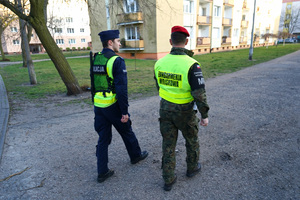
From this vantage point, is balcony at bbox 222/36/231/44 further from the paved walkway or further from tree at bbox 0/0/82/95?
tree at bbox 0/0/82/95

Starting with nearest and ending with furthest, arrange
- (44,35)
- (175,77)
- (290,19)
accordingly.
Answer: (175,77) → (44,35) → (290,19)

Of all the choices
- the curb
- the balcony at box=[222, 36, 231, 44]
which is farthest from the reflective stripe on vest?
the balcony at box=[222, 36, 231, 44]

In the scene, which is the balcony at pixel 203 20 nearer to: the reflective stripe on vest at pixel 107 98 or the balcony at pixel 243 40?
the balcony at pixel 243 40

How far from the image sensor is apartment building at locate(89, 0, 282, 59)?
21781mm

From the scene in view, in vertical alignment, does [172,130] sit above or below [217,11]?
below

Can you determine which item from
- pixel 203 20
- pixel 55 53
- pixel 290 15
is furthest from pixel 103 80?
pixel 290 15

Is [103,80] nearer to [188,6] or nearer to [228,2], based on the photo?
[188,6]

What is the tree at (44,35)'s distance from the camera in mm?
7148

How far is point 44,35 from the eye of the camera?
24.4 ft

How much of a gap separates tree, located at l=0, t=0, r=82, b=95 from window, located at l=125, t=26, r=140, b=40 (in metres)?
16.0

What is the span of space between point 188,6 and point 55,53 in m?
22.0

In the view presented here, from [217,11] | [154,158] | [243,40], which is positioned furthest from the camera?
[243,40]

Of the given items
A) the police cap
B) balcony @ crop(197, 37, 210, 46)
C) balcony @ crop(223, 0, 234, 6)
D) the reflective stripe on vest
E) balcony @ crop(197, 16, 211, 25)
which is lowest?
the reflective stripe on vest

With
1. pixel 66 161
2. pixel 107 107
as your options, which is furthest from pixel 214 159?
pixel 66 161
